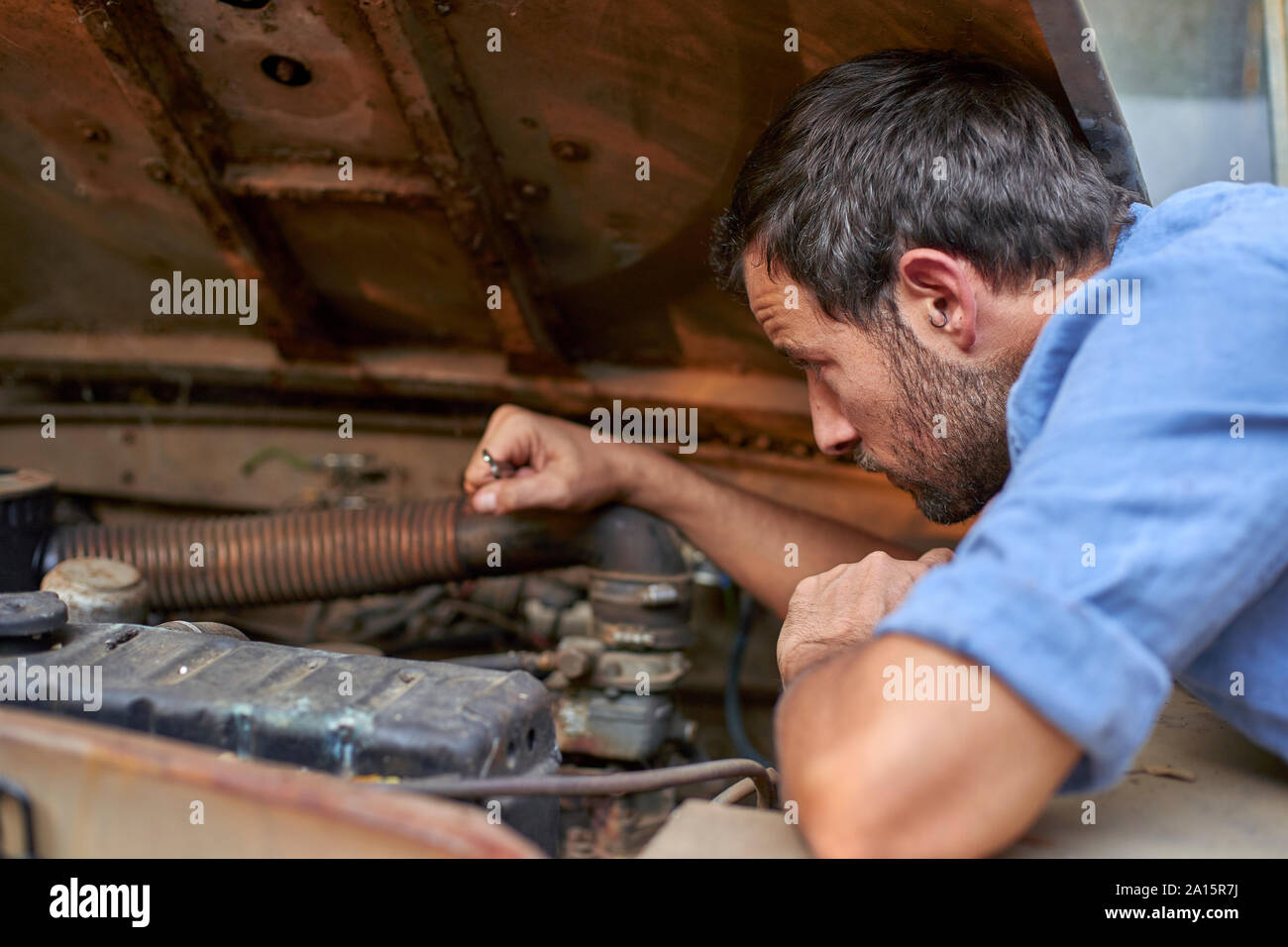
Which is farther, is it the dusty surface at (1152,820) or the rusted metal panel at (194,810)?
the dusty surface at (1152,820)

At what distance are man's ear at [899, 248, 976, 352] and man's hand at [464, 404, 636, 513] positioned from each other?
2.59 ft

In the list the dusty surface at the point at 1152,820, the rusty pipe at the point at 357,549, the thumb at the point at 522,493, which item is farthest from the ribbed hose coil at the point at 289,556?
the dusty surface at the point at 1152,820

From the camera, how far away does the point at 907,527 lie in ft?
7.17

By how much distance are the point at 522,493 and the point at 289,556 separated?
516 mm

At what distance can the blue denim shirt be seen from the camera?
735 mm

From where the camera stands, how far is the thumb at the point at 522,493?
A: 182cm

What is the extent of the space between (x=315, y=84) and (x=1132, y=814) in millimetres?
1568

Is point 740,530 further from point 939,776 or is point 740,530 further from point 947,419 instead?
point 939,776

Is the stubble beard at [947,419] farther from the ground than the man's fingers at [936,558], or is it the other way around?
the stubble beard at [947,419]
